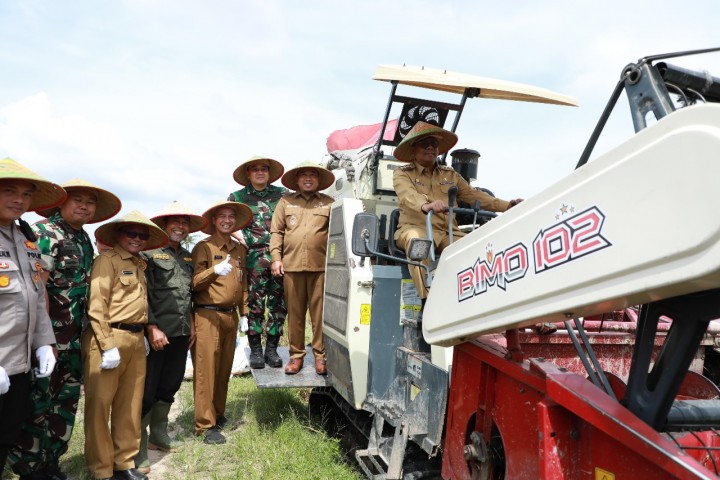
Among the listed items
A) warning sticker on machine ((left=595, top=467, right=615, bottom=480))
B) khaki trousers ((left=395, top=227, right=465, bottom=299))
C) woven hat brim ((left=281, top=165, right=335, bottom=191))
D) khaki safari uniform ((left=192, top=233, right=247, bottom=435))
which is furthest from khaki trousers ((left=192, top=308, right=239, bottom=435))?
warning sticker on machine ((left=595, top=467, right=615, bottom=480))

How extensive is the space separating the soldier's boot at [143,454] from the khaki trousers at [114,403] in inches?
12.0

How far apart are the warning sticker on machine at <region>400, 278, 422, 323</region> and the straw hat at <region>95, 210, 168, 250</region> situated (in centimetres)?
191

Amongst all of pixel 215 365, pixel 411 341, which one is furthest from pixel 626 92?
pixel 215 365

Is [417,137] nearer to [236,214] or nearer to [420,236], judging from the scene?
[420,236]

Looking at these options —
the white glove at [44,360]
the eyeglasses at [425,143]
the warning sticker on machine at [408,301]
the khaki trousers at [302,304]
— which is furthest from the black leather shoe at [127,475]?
the eyeglasses at [425,143]

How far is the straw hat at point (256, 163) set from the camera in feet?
18.7

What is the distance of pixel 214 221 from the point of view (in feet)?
17.0

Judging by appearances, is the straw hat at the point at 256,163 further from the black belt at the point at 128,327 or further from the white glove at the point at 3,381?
the white glove at the point at 3,381

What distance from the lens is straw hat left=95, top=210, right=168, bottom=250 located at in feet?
13.5

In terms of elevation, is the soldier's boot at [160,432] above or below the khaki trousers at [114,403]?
below

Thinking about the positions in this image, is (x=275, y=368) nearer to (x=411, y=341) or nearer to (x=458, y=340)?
(x=411, y=341)

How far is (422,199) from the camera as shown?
3.86m

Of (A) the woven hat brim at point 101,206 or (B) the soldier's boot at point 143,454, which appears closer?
(A) the woven hat brim at point 101,206

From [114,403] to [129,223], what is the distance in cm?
132
